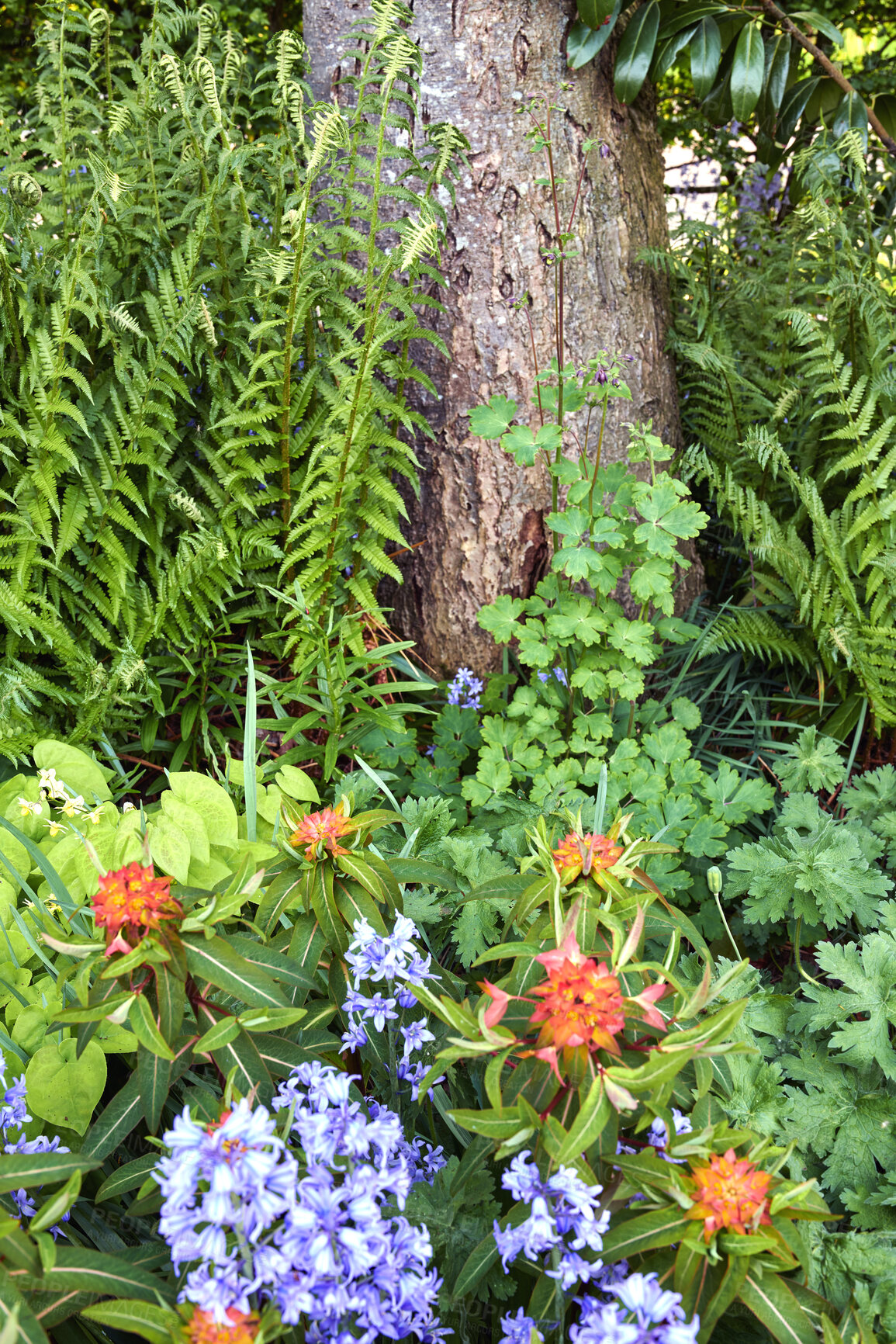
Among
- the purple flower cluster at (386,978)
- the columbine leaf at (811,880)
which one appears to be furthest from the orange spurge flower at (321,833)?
the columbine leaf at (811,880)

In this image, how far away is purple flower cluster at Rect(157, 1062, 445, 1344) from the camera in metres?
0.78

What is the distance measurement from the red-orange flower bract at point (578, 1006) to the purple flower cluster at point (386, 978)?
0.61ft

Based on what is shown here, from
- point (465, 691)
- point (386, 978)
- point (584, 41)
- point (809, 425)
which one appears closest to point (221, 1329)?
point (386, 978)

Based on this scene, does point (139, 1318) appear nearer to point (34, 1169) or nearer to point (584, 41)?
point (34, 1169)

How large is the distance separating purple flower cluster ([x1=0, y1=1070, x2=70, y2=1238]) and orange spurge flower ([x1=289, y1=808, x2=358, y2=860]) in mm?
487

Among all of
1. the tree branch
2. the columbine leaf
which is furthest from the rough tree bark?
the columbine leaf

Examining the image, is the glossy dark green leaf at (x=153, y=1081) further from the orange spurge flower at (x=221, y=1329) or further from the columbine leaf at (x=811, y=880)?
the columbine leaf at (x=811, y=880)

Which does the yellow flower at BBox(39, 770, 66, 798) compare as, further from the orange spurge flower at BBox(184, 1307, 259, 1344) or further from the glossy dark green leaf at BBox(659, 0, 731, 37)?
the glossy dark green leaf at BBox(659, 0, 731, 37)

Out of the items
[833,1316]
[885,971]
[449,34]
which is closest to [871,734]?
[885,971]

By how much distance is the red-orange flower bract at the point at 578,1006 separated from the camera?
93 cm

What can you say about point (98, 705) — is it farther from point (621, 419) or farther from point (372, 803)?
point (621, 419)

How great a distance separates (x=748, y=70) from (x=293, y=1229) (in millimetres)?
3070

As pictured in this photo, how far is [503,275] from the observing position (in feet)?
8.33

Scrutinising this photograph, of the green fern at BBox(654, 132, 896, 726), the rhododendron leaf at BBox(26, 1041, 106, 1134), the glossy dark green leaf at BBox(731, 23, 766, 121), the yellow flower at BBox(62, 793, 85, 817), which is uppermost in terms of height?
the glossy dark green leaf at BBox(731, 23, 766, 121)
